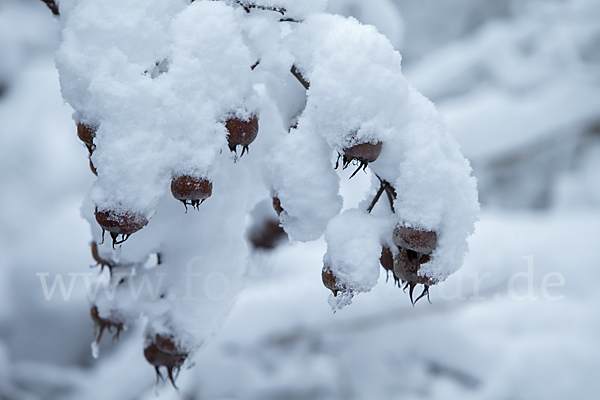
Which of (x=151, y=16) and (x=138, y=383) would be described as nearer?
(x=151, y=16)

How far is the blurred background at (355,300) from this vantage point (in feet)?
7.06

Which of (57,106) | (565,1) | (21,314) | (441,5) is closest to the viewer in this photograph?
(21,314)

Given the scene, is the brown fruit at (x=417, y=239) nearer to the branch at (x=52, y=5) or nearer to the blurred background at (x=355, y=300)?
the blurred background at (x=355, y=300)

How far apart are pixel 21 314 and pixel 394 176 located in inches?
101

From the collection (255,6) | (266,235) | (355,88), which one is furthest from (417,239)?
(266,235)

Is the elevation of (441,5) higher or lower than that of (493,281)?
higher

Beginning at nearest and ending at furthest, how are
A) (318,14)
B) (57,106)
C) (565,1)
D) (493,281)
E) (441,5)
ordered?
(318,14), (493,281), (57,106), (565,1), (441,5)

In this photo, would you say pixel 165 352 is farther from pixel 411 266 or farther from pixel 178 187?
pixel 411 266

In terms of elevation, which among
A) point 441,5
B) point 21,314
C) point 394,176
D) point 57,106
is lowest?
point 21,314

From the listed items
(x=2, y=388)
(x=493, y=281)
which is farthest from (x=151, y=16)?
(x=493, y=281)

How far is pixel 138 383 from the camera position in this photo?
76.1 inches

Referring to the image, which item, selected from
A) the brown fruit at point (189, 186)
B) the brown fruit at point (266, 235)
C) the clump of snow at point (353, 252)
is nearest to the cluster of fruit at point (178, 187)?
the brown fruit at point (189, 186)

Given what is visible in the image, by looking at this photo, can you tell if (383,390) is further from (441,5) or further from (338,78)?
(441,5)

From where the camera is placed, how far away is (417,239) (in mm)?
683
